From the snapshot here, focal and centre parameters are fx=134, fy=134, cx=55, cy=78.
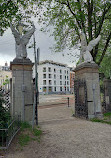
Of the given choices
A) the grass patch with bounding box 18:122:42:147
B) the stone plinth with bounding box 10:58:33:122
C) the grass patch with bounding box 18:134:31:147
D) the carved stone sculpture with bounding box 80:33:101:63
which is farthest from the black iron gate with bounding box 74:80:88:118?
the grass patch with bounding box 18:134:31:147

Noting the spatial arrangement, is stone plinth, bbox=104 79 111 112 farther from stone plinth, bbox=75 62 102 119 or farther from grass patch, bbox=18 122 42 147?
grass patch, bbox=18 122 42 147

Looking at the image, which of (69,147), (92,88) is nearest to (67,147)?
(69,147)

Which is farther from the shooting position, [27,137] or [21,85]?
[21,85]

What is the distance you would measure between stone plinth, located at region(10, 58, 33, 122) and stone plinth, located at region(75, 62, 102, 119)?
348 centimetres

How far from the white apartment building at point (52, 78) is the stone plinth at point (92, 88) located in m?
56.4

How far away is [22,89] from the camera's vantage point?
22.9 ft

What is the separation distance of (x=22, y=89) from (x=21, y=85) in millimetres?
248

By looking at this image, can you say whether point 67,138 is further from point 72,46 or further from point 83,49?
point 72,46

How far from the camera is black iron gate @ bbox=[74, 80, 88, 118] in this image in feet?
26.8

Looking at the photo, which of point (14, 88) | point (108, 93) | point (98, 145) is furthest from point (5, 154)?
point (108, 93)

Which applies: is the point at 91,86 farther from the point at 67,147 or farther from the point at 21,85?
the point at 67,147

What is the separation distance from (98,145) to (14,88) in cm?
477

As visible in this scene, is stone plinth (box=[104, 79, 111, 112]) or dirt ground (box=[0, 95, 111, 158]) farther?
stone plinth (box=[104, 79, 111, 112])

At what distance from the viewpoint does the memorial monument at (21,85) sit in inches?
273
